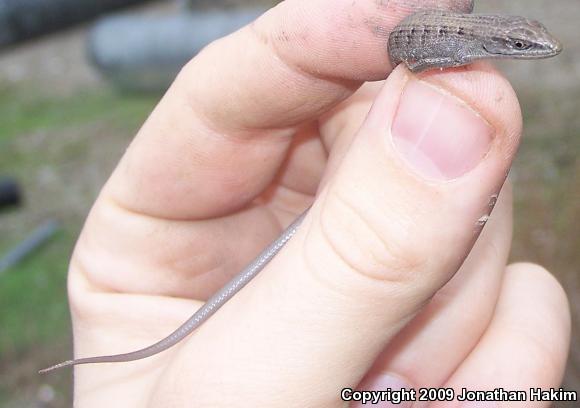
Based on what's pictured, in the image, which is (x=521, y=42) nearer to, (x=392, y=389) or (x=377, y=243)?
(x=377, y=243)

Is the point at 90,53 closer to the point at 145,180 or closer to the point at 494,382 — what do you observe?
the point at 145,180

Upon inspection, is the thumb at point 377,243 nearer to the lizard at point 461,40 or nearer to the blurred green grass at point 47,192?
the lizard at point 461,40

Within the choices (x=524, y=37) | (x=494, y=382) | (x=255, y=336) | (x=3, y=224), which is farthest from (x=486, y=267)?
(x=3, y=224)

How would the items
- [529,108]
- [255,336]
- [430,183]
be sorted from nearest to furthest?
1. [430,183]
2. [255,336]
3. [529,108]

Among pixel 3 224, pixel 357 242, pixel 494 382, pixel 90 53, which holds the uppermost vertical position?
pixel 357 242

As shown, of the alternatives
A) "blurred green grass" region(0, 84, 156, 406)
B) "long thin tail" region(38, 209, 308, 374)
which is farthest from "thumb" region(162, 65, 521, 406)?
"blurred green grass" region(0, 84, 156, 406)

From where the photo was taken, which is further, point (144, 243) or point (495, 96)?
point (144, 243)

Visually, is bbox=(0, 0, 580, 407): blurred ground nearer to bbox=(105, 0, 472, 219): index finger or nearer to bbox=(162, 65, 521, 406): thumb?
bbox=(105, 0, 472, 219): index finger

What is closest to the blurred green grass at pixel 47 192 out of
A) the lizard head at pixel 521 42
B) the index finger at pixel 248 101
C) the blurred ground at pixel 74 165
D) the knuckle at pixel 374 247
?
the blurred ground at pixel 74 165
